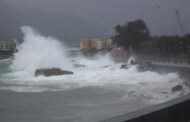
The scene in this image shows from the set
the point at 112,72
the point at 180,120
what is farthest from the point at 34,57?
the point at 180,120

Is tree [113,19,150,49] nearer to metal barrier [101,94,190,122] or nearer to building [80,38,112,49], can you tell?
building [80,38,112,49]

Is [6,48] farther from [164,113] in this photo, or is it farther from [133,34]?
[164,113]

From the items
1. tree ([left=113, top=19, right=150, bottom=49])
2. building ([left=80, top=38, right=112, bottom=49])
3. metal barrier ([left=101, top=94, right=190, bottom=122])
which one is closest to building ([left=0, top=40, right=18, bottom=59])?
tree ([left=113, top=19, right=150, bottom=49])

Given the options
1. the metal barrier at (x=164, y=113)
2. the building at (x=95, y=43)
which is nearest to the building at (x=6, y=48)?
the building at (x=95, y=43)

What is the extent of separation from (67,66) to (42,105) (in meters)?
41.1

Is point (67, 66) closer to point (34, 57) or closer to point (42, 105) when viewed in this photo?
point (34, 57)

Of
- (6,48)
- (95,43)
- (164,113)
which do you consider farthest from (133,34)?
(164,113)

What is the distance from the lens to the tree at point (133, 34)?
248ft

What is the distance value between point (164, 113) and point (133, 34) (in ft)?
234

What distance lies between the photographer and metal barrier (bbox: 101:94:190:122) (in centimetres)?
447

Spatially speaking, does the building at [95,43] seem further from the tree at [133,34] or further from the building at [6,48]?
the tree at [133,34]

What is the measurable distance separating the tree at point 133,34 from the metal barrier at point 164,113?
6853 centimetres

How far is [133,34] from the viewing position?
250 feet

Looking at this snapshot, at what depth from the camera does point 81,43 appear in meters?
124
